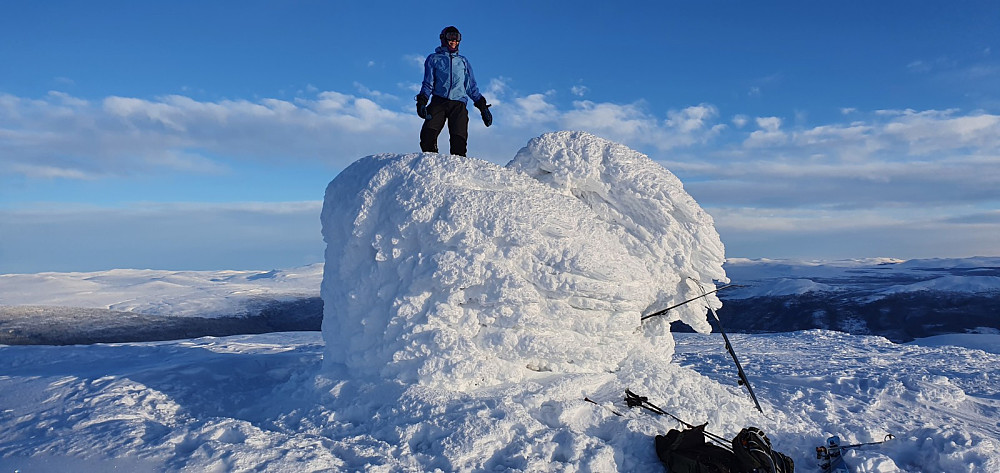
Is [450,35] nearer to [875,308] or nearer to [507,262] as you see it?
[507,262]

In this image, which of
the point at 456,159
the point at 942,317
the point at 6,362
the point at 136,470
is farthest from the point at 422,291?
the point at 942,317

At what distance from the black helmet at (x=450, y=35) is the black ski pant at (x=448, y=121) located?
714 millimetres

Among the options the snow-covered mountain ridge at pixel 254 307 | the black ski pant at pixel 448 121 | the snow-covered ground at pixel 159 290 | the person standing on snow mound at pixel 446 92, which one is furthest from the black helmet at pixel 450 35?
the snow-covered ground at pixel 159 290

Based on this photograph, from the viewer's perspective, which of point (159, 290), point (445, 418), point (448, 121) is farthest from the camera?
point (159, 290)

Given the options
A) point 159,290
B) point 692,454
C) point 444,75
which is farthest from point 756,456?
point 159,290

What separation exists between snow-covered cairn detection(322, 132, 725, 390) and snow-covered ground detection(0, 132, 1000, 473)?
21 mm

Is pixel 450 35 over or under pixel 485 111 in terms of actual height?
over

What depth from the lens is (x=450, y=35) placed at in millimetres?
7281

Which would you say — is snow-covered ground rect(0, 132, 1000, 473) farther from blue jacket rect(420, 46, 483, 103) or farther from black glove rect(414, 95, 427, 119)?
blue jacket rect(420, 46, 483, 103)

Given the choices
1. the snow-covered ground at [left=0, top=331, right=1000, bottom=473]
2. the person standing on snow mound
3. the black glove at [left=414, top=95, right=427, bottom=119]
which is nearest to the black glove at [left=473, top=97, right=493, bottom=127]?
the person standing on snow mound

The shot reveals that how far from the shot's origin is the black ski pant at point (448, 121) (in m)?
7.41

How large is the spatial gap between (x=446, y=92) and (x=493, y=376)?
367cm

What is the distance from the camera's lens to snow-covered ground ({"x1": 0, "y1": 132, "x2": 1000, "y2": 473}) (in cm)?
472

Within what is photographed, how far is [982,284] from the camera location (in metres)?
24.7
